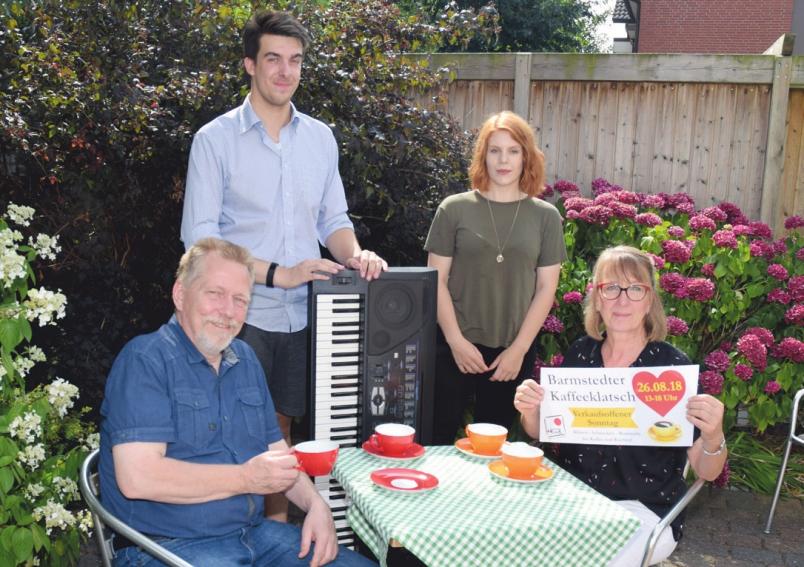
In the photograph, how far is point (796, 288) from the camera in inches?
175

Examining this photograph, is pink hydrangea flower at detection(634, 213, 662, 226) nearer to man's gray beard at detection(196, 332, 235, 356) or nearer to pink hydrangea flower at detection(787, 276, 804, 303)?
pink hydrangea flower at detection(787, 276, 804, 303)

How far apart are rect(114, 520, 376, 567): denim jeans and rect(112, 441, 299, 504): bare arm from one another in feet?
0.43

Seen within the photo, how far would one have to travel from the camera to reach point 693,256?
4.69 meters

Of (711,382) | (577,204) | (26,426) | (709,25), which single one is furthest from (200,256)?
(709,25)

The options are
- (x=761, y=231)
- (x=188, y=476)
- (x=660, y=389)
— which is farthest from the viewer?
(x=761, y=231)

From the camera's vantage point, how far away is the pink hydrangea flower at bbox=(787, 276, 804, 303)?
4.43 m

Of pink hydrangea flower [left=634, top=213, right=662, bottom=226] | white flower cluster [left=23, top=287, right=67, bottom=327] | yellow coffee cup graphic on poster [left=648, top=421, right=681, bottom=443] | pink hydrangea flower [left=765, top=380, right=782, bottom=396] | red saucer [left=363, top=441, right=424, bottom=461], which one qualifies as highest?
pink hydrangea flower [left=634, top=213, right=662, bottom=226]

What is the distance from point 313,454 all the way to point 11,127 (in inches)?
84.7

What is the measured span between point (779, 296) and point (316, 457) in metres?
3.28

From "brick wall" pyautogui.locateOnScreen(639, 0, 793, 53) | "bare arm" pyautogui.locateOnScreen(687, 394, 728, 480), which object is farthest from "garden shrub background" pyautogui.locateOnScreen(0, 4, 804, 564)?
"brick wall" pyautogui.locateOnScreen(639, 0, 793, 53)

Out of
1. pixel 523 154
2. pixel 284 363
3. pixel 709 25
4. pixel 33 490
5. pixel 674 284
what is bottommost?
pixel 33 490

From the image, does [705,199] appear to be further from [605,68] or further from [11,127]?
[11,127]

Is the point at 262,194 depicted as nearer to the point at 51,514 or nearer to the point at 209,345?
the point at 209,345

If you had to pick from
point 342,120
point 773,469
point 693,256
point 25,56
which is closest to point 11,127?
point 25,56
